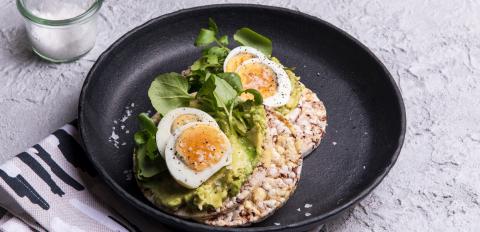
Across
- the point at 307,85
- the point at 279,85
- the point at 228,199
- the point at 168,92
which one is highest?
the point at 168,92

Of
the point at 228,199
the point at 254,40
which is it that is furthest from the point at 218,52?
the point at 228,199

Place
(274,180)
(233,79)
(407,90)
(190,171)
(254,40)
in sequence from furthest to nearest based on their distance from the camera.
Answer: (407,90), (254,40), (233,79), (274,180), (190,171)

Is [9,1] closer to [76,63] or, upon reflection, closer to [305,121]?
[76,63]

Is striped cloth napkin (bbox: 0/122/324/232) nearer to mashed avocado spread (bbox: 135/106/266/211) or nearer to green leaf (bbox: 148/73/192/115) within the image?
mashed avocado spread (bbox: 135/106/266/211)

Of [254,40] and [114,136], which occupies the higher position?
[254,40]

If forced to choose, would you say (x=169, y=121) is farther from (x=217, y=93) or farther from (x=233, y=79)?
(x=233, y=79)

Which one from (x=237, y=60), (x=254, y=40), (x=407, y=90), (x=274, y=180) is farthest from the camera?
(x=407, y=90)

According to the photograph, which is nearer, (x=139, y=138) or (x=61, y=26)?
(x=139, y=138)
